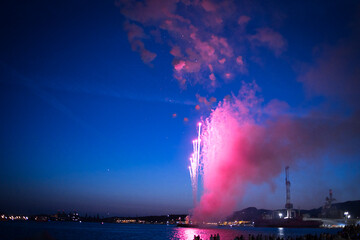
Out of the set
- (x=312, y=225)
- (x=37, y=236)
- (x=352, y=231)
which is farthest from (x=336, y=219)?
(x=37, y=236)

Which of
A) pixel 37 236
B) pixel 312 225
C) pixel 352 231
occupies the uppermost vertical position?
pixel 37 236

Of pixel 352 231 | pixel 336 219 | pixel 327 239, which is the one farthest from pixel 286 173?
pixel 327 239

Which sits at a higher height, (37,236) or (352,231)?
(37,236)

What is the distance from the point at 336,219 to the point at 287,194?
40.0 m

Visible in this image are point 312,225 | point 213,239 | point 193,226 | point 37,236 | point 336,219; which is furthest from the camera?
point 336,219

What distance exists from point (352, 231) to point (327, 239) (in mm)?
18784

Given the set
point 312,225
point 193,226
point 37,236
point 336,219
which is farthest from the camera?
point 336,219

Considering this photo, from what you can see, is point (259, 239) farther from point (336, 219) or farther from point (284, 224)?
point (336, 219)

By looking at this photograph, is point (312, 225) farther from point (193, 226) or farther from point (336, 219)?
point (193, 226)

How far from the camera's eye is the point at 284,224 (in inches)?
7239

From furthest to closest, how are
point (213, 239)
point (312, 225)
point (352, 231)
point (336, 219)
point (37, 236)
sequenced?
point (336, 219), point (312, 225), point (352, 231), point (213, 239), point (37, 236)

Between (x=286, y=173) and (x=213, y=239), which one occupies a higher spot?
(x=286, y=173)

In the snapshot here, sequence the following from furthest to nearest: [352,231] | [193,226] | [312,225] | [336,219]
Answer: [336,219]
[312,225]
[193,226]
[352,231]

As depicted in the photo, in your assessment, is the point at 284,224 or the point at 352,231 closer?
the point at 352,231
